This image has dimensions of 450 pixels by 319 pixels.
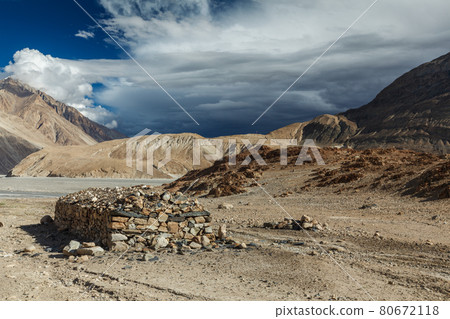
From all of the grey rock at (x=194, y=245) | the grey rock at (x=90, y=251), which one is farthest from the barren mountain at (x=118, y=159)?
the grey rock at (x=90, y=251)

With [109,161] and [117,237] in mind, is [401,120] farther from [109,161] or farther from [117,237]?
[117,237]

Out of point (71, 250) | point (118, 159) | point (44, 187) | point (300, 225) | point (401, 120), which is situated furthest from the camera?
point (401, 120)

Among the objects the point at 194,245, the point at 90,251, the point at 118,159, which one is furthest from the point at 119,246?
the point at 118,159

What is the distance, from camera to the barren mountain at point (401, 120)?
361 feet

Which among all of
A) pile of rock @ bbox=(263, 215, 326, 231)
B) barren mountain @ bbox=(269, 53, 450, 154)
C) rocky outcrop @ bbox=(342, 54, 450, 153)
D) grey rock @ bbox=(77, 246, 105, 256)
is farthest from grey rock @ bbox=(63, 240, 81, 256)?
rocky outcrop @ bbox=(342, 54, 450, 153)

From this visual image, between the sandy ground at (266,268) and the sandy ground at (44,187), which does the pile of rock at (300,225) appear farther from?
the sandy ground at (44,187)

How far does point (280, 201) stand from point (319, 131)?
131337mm

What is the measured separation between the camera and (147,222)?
11.2m

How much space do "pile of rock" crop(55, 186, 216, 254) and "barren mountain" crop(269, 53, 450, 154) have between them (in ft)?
338

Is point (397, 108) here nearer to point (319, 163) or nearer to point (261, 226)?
point (319, 163)

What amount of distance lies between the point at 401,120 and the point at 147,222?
127m

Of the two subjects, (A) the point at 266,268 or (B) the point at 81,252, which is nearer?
(A) the point at 266,268

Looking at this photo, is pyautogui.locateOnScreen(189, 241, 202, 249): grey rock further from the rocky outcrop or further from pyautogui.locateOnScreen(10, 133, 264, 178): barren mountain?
the rocky outcrop

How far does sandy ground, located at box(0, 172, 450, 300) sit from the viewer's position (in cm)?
723
